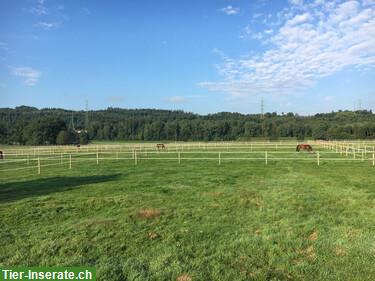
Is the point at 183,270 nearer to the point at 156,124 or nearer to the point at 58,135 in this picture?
the point at 58,135

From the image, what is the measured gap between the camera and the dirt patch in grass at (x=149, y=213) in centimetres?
795

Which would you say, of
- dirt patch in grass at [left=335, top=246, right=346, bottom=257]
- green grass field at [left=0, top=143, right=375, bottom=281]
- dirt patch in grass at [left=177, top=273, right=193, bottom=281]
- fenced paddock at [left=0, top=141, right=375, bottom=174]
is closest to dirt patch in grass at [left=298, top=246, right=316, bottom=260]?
green grass field at [left=0, top=143, right=375, bottom=281]

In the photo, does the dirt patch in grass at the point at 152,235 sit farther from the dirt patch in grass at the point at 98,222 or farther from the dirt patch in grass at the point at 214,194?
the dirt patch in grass at the point at 214,194

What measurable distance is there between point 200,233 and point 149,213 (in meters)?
1.91

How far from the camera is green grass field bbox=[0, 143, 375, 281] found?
16.1 feet

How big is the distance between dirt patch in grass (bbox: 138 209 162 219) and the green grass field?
23mm

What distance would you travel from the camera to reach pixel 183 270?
4848mm

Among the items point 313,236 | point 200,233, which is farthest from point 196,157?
point 313,236

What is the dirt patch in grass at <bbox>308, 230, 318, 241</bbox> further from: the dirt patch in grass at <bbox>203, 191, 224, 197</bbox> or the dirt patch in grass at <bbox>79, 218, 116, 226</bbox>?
the dirt patch in grass at <bbox>203, 191, 224, 197</bbox>

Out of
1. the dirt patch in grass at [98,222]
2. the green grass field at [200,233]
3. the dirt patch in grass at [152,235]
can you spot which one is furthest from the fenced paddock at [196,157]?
the dirt patch in grass at [152,235]

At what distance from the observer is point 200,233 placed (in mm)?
6625

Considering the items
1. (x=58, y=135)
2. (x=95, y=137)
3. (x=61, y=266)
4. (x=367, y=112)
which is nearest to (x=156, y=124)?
(x=95, y=137)

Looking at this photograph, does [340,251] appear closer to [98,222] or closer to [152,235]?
[152,235]

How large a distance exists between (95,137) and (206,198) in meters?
124
